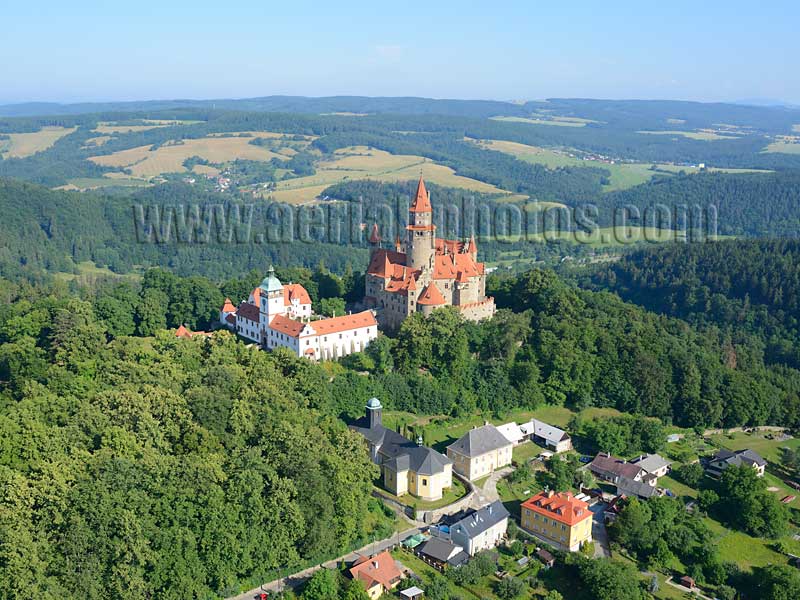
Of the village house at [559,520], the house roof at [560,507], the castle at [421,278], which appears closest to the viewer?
the village house at [559,520]

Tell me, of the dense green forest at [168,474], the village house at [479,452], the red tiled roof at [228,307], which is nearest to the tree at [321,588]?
the dense green forest at [168,474]

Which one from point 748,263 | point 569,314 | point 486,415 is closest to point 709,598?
point 486,415

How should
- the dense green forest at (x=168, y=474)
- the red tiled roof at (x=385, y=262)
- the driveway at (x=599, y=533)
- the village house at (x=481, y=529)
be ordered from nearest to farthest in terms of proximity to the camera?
the dense green forest at (x=168, y=474) < the village house at (x=481, y=529) < the driveway at (x=599, y=533) < the red tiled roof at (x=385, y=262)

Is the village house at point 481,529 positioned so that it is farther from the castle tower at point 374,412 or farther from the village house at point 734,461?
the village house at point 734,461

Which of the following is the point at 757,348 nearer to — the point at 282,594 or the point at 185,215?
the point at 282,594

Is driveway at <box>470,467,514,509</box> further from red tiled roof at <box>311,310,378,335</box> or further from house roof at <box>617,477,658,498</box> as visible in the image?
red tiled roof at <box>311,310,378,335</box>

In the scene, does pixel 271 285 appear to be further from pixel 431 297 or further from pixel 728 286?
pixel 728 286

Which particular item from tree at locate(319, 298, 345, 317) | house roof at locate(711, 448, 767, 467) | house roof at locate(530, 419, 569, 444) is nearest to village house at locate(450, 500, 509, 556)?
house roof at locate(530, 419, 569, 444)
